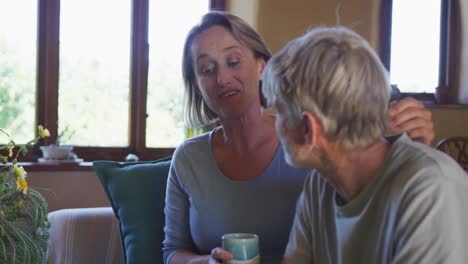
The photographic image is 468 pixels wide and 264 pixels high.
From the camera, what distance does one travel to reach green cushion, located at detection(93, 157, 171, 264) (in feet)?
5.50

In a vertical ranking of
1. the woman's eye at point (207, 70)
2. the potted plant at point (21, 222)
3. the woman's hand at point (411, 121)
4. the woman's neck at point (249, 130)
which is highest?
the woman's eye at point (207, 70)

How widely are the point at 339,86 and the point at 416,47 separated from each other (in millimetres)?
3355

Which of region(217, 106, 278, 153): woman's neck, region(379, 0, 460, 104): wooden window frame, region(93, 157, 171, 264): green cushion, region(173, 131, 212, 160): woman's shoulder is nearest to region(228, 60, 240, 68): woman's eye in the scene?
region(217, 106, 278, 153): woman's neck

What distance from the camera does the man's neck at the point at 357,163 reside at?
102cm

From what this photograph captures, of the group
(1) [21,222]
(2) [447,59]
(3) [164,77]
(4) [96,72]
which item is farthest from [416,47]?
(1) [21,222]

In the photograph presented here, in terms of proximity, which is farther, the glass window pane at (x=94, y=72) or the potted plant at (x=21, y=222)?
the glass window pane at (x=94, y=72)

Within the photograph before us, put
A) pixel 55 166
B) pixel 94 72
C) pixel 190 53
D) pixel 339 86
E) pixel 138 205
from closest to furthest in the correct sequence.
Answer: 1. pixel 339 86
2. pixel 190 53
3. pixel 138 205
4. pixel 55 166
5. pixel 94 72

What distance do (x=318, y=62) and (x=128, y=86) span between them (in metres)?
2.38

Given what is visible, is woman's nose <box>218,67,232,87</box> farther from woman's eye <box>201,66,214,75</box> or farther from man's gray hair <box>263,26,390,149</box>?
man's gray hair <box>263,26,390,149</box>

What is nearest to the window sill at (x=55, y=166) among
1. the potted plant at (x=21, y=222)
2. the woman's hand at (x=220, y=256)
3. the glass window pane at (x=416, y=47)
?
the potted plant at (x=21, y=222)

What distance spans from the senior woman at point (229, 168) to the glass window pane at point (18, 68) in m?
1.72

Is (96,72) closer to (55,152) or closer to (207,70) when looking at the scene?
(55,152)

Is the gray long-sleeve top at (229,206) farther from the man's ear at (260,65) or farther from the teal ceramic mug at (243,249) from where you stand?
the teal ceramic mug at (243,249)

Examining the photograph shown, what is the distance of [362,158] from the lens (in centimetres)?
102
